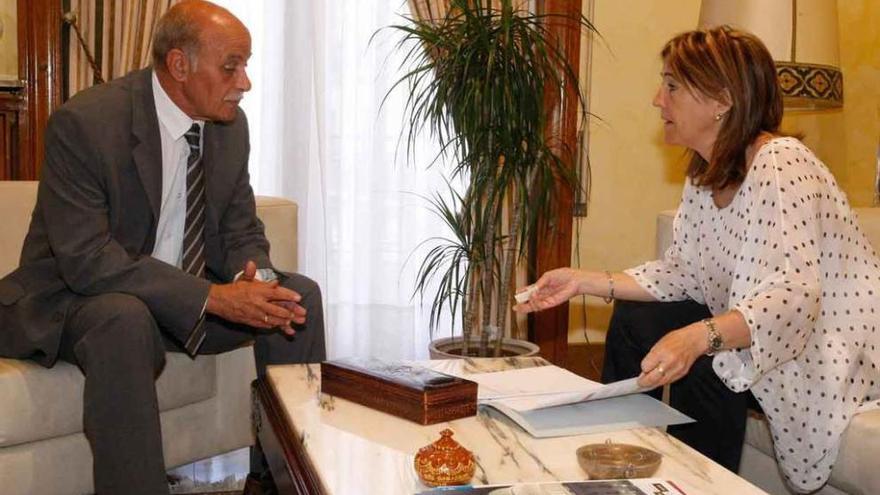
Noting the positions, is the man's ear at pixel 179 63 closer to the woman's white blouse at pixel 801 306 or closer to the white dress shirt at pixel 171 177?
the white dress shirt at pixel 171 177

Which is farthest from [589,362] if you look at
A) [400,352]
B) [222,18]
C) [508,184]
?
[222,18]

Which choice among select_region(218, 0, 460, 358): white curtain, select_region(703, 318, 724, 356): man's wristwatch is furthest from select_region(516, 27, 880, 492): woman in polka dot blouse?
select_region(218, 0, 460, 358): white curtain

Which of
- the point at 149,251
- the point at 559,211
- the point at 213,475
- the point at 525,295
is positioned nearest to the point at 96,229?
the point at 149,251

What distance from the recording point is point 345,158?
4.03 metres

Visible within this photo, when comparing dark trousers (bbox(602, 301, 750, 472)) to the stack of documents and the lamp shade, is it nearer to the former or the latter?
the stack of documents

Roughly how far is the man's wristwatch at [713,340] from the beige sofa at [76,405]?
4.30 feet

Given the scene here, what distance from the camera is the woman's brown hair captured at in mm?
2078

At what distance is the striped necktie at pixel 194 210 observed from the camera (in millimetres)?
2529

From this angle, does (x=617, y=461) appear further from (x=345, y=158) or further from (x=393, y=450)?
(x=345, y=158)

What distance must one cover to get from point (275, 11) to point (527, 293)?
2.19 metres

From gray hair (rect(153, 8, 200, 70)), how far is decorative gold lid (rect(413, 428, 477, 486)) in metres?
1.48

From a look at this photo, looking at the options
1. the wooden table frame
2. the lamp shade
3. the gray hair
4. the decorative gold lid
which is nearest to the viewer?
the decorative gold lid

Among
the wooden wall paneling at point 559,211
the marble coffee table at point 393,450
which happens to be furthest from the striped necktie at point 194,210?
the wooden wall paneling at point 559,211

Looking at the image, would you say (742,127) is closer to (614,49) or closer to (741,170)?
(741,170)
